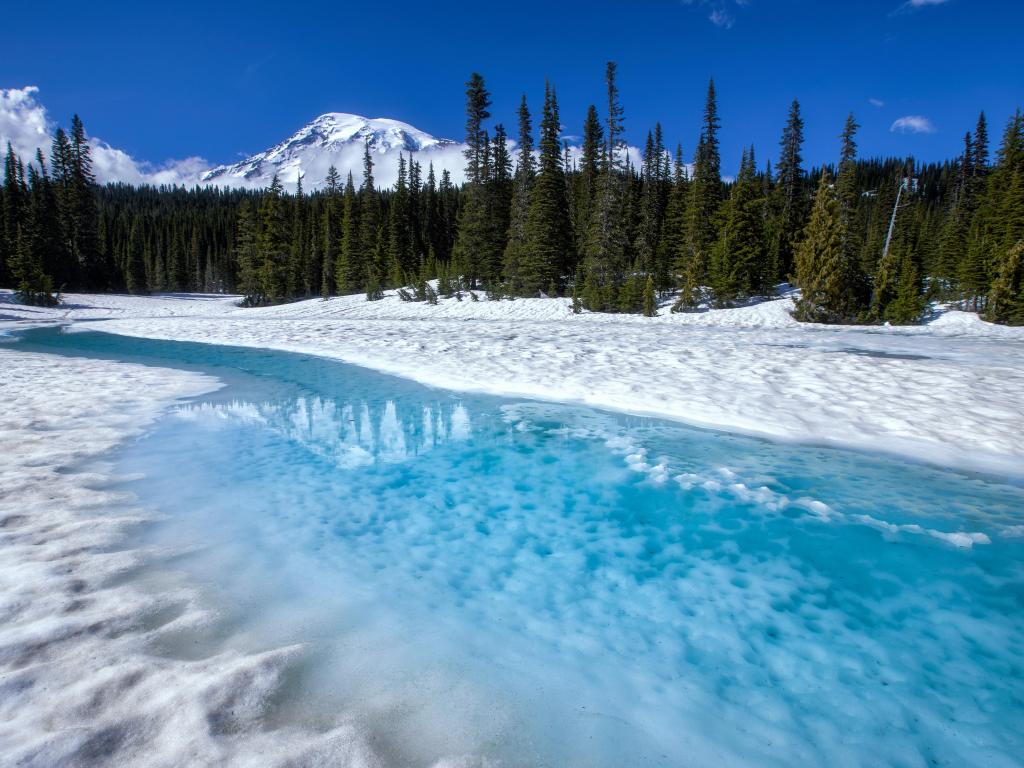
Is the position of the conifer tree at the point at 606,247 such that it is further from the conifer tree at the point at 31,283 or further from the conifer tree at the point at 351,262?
the conifer tree at the point at 31,283

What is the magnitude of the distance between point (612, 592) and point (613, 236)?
29967 millimetres

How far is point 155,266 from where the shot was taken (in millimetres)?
91938

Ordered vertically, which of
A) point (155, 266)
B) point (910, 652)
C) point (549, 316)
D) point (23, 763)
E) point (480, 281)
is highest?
point (155, 266)

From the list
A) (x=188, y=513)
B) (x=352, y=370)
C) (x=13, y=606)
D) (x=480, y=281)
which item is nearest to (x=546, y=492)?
(x=188, y=513)

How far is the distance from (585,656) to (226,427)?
695cm

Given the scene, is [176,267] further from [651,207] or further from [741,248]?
[741,248]

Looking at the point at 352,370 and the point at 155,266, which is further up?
the point at 155,266

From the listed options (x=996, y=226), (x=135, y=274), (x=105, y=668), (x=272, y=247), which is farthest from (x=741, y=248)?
(x=135, y=274)

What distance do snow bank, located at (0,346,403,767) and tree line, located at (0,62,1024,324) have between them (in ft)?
90.6

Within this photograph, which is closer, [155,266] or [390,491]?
[390,491]

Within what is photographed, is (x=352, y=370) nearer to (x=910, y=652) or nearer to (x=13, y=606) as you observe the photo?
(x=13, y=606)

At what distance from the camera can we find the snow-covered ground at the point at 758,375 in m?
7.39

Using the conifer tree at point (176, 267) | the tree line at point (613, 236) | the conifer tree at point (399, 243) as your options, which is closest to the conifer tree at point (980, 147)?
the tree line at point (613, 236)

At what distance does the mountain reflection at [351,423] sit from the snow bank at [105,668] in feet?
8.64
